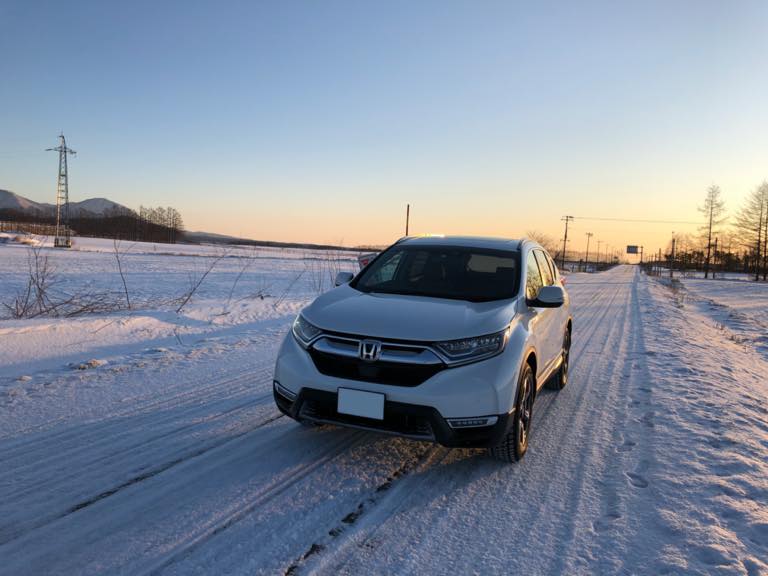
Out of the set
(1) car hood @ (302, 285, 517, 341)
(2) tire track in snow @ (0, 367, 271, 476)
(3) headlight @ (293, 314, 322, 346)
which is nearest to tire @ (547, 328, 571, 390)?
(1) car hood @ (302, 285, 517, 341)

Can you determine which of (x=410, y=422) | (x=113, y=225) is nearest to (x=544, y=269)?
(x=410, y=422)

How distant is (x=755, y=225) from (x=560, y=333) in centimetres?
6750

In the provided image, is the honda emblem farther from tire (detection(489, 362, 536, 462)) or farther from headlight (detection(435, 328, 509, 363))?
tire (detection(489, 362, 536, 462))

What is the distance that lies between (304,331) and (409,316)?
2.62 ft

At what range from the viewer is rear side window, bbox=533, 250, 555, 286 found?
5.46m

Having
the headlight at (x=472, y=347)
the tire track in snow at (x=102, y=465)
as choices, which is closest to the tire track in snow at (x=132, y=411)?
the tire track in snow at (x=102, y=465)

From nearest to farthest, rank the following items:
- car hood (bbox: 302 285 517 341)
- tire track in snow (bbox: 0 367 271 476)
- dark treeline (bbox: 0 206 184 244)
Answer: car hood (bbox: 302 285 517 341), tire track in snow (bbox: 0 367 271 476), dark treeline (bbox: 0 206 184 244)

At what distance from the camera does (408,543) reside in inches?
106

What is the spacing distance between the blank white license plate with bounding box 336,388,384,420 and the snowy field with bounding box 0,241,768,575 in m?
0.49

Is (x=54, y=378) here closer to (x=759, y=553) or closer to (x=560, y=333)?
(x=560, y=333)

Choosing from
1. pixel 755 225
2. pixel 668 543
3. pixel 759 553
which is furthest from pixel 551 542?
pixel 755 225

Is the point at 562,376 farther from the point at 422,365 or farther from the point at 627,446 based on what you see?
the point at 422,365

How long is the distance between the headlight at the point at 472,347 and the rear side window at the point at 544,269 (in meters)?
2.15

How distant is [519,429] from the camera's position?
373cm
